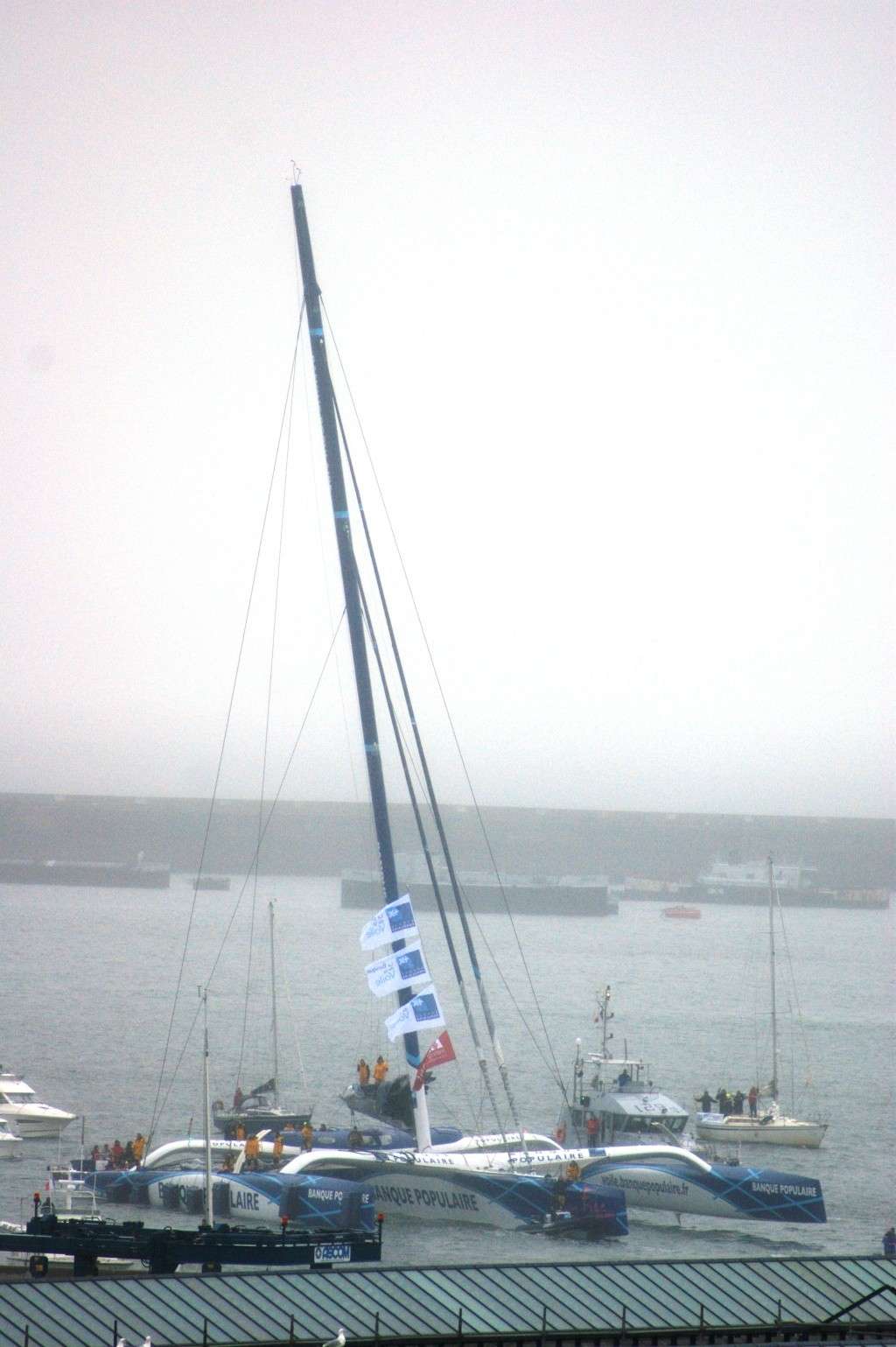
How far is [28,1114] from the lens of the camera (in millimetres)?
24281

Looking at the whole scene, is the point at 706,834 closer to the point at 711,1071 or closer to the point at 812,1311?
the point at 711,1071

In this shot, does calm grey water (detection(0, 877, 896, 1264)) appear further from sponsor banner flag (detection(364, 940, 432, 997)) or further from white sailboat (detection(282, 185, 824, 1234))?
sponsor banner flag (detection(364, 940, 432, 997))

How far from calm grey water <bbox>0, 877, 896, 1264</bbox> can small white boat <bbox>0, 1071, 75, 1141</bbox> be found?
0.36 m

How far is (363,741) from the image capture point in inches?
717

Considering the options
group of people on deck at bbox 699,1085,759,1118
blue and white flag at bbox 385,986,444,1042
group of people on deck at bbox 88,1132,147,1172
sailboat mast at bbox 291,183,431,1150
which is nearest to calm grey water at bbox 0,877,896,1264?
group of people on deck at bbox 88,1132,147,1172

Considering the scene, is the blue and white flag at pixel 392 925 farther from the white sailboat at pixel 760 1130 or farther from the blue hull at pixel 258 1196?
the white sailboat at pixel 760 1130

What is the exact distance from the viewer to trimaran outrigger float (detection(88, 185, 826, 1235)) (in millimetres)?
17297

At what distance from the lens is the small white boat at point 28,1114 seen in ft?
79.3

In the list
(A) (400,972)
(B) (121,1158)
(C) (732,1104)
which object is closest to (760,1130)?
(C) (732,1104)

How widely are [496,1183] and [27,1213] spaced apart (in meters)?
5.10

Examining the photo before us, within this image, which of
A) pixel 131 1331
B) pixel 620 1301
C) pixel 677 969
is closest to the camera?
pixel 131 1331

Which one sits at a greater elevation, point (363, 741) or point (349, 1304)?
point (363, 741)

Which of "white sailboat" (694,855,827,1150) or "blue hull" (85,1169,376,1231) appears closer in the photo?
"blue hull" (85,1169,376,1231)

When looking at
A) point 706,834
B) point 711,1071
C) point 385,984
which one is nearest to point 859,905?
point 706,834
